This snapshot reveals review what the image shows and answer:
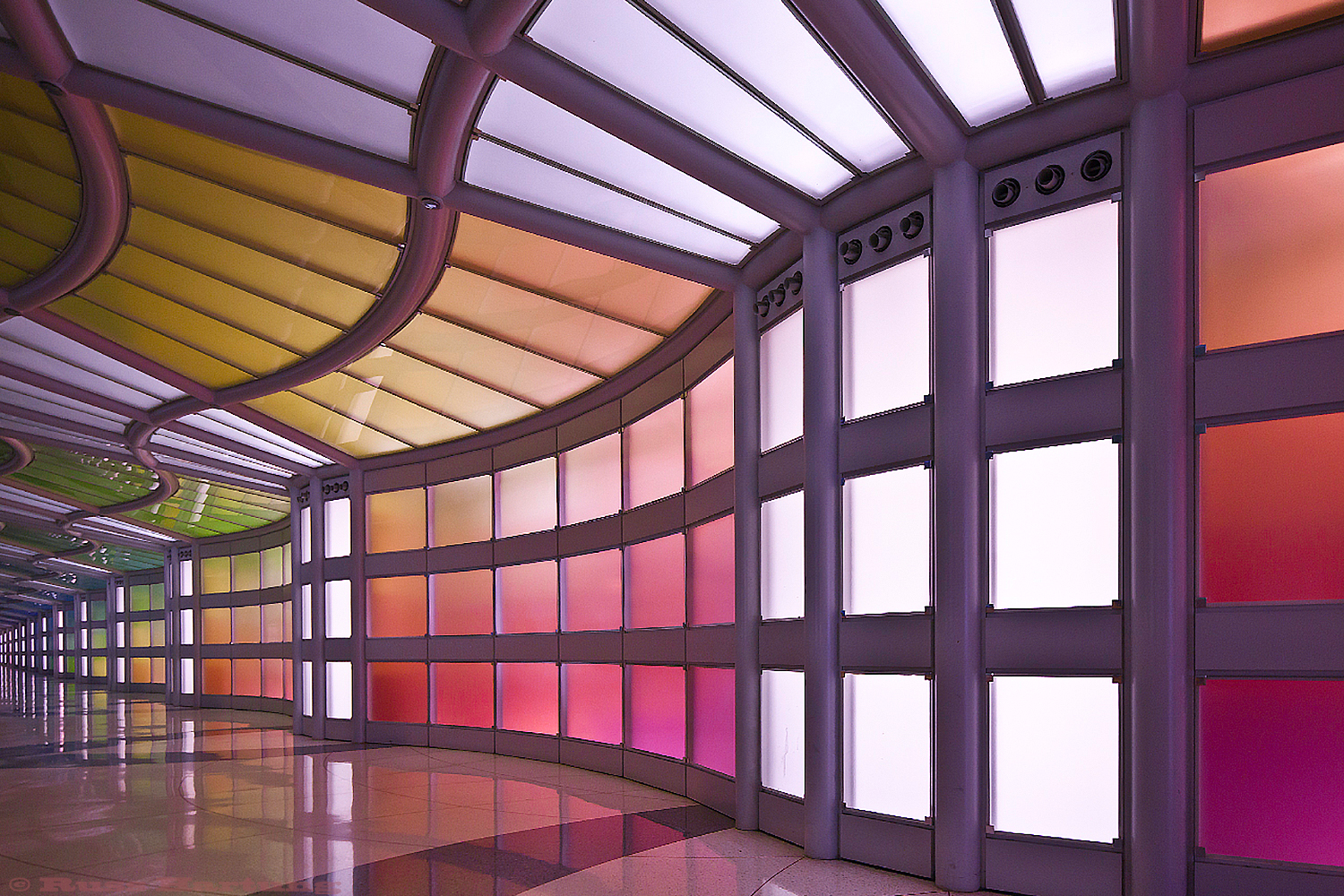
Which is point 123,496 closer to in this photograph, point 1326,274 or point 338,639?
point 338,639

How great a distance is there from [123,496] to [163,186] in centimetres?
2254

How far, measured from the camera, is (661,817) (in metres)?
11.3

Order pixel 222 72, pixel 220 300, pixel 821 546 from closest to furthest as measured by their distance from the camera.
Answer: pixel 222 72 → pixel 821 546 → pixel 220 300

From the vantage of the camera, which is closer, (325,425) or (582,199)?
(582,199)

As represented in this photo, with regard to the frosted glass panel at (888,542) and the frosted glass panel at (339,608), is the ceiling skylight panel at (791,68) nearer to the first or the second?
the frosted glass panel at (888,542)

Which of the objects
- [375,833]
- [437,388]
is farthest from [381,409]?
[375,833]

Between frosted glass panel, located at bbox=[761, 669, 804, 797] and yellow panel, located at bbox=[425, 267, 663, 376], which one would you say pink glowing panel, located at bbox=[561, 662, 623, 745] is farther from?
yellow panel, located at bbox=[425, 267, 663, 376]

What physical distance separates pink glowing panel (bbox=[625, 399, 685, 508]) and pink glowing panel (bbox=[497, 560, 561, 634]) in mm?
3127

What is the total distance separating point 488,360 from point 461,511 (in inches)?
234

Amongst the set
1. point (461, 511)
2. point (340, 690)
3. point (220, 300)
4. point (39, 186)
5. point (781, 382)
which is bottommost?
point (340, 690)

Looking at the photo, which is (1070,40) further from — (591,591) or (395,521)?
(395,521)

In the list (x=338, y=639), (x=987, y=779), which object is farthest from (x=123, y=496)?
(x=987, y=779)

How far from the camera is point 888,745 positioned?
8.59 meters

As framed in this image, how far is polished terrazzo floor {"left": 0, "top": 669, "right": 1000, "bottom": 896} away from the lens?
8.38 m
